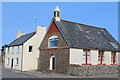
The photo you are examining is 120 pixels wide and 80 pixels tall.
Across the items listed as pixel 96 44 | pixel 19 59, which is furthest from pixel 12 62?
pixel 96 44

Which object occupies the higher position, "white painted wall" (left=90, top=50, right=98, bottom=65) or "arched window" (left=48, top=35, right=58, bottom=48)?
"arched window" (left=48, top=35, right=58, bottom=48)

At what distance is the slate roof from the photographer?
2705cm

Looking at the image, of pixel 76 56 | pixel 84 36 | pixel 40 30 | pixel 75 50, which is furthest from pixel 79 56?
pixel 40 30

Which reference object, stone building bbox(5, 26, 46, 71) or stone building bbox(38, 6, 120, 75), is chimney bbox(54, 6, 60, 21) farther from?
stone building bbox(5, 26, 46, 71)

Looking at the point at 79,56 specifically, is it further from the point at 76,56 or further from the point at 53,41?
the point at 53,41

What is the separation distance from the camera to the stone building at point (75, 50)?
25391 millimetres

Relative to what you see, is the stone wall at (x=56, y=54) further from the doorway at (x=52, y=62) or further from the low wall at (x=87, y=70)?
the low wall at (x=87, y=70)

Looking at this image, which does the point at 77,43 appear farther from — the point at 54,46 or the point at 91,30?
the point at 91,30

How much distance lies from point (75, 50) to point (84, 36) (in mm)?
4763

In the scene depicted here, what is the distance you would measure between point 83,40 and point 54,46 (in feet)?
14.8

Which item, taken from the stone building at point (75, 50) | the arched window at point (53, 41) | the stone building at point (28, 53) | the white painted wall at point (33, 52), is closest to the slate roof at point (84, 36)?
the stone building at point (75, 50)

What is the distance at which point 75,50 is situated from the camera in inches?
1013

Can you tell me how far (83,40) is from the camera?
1119 inches

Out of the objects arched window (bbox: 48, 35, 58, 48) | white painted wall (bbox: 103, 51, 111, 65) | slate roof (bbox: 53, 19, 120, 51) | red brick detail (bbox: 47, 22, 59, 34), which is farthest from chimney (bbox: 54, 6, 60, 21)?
white painted wall (bbox: 103, 51, 111, 65)
